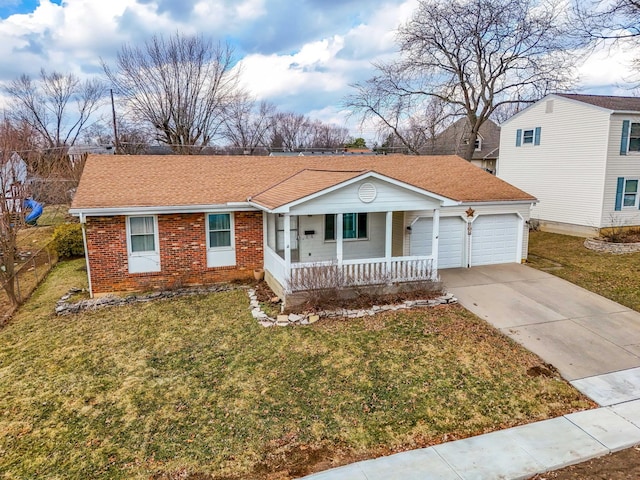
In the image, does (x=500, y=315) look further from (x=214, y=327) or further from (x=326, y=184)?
(x=214, y=327)

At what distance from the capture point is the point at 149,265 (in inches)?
474

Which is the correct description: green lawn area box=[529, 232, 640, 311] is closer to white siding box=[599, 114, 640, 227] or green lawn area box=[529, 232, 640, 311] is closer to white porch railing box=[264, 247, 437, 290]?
white siding box=[599, 114, 640, 227]

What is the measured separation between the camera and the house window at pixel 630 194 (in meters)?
19.0

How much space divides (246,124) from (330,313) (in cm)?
3738

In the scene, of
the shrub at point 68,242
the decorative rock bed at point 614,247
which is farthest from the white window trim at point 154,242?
the decorative rock bed at point 614,247

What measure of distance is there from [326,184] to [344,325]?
351 centimetres

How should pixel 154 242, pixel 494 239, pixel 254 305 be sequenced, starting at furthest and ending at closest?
pixel 494 239, pixel 154 242, pixel 254 305

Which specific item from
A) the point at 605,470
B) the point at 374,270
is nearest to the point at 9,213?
the point at 374,270

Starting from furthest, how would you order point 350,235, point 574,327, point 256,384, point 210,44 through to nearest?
point 210,44 < point 350,235 < point 574,327 < point 256,384

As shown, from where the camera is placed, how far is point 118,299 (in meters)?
11.4

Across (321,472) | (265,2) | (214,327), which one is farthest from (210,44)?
(321,472)

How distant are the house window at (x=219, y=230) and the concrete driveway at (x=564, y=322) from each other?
6.87m

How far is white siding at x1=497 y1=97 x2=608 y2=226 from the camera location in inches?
740

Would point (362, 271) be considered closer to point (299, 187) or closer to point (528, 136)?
point (299, 187)
